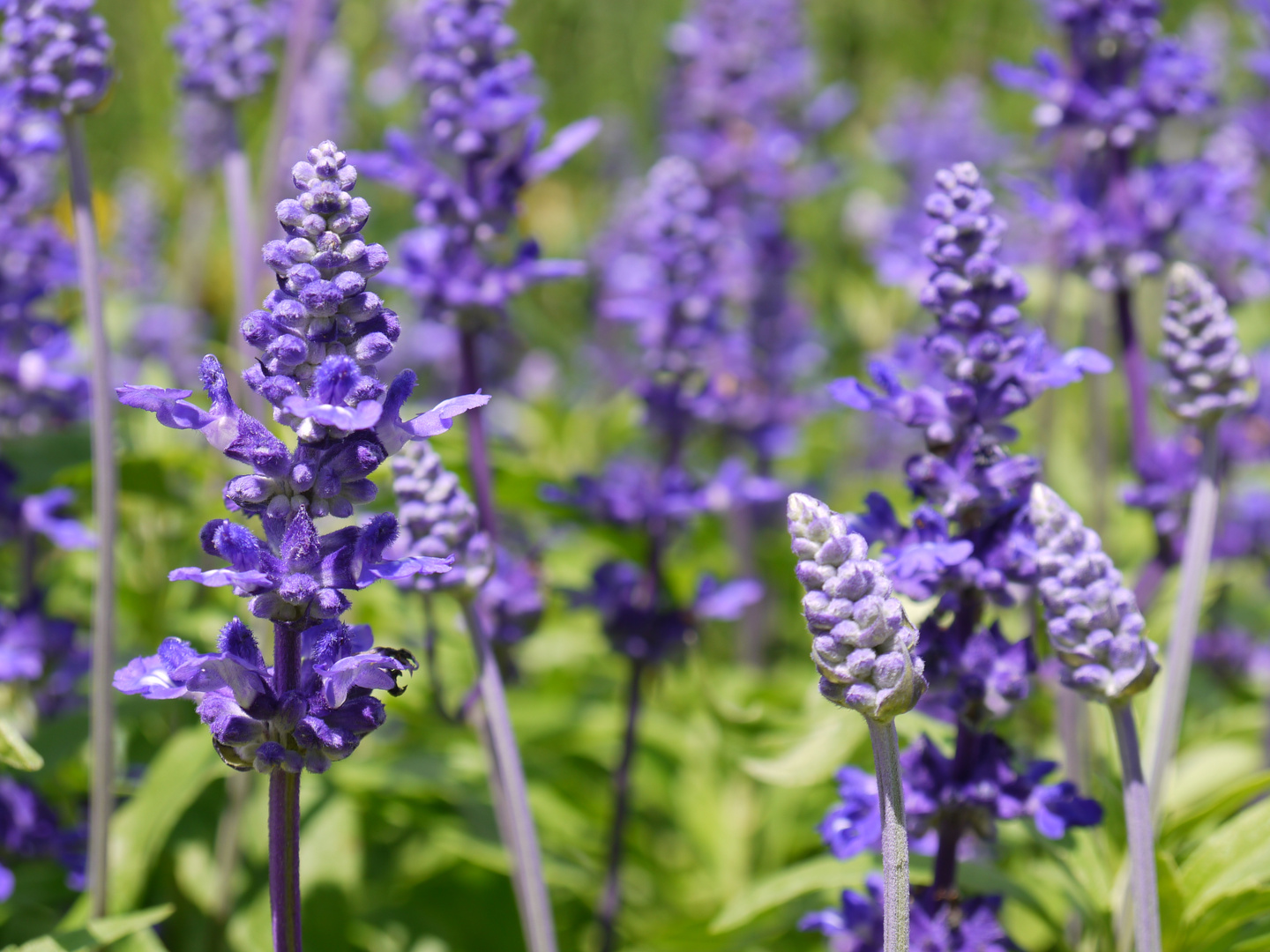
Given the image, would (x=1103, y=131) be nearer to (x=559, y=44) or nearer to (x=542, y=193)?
(x=542, y=193)

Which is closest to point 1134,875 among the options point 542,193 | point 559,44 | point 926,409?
point 926,409

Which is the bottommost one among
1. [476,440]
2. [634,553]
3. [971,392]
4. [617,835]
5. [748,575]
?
[748,575]

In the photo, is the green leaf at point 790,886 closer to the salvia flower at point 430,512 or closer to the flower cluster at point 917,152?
the salvia flower at point 430,512

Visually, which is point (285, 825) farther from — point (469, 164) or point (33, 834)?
point (469, 164)

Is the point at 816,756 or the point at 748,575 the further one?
the point at 748,575

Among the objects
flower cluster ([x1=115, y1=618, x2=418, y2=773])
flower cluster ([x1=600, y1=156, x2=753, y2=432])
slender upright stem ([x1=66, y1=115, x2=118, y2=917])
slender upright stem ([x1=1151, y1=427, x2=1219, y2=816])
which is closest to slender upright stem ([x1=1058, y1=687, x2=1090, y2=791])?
slender upright stem ([x1=1151, y1=427, x2=1219, y2=816])

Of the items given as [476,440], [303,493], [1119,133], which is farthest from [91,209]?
[1119,133]
